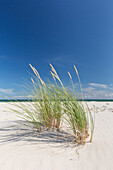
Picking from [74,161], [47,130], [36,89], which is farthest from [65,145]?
[36,89]

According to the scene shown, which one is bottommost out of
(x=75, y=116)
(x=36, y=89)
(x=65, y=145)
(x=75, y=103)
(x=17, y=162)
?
(x=17, y=162)

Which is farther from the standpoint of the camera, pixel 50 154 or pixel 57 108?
pixel 57 108

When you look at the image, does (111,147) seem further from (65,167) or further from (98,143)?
(65,167)

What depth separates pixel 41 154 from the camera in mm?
1469

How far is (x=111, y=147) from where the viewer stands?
1.66 metres

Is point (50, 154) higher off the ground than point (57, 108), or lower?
lower

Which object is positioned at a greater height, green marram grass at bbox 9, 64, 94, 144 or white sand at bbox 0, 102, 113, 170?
green marram grass at bbox 9, 64, 94, 144

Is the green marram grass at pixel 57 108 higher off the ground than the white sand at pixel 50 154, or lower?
Answer: higher

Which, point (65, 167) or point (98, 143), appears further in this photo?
point (98, 143)

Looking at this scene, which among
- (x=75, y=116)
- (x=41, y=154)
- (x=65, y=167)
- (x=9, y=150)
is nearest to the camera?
(x=65, y=167)

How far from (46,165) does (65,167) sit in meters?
0.22

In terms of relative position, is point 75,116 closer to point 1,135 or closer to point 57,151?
point 57,151

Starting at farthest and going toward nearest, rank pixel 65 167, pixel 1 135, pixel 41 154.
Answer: pixel 1 135 < pixel 41 154 < pixel 65 167

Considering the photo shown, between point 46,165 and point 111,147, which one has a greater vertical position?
point 111,147
